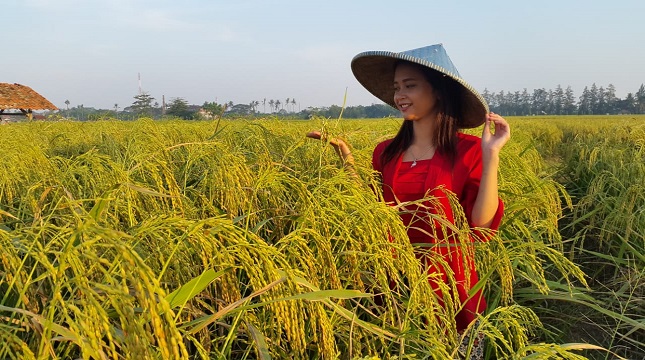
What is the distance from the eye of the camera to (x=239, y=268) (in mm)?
1321

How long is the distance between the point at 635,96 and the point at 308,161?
8705cm

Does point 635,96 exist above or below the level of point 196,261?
above

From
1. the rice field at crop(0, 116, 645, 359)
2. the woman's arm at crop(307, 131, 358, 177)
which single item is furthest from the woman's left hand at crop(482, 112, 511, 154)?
the woman's arm at crop(307, 131, 358, 177)

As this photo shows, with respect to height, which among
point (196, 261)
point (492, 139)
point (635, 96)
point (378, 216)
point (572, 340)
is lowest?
point (572, 340)

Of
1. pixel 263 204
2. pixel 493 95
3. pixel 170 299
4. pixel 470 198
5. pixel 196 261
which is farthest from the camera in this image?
pixel 493 95

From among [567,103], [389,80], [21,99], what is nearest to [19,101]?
[21,99]

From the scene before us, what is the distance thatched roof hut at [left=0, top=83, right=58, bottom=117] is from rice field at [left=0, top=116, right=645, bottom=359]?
1775 cm

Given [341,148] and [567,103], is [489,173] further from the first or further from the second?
[567,103]

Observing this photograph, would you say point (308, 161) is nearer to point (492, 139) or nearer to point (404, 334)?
point (492, 139)

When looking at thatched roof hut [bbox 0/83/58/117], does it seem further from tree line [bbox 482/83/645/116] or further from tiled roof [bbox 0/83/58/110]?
tree line [bbox 482/83/645/116]

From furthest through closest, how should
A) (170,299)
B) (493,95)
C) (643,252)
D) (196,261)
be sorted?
(493,95), (643,252), (196,261), (170,299)

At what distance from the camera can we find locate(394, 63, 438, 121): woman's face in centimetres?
196

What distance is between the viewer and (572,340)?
229cm

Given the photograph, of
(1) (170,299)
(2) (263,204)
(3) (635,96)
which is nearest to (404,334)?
(1) (170,299)
